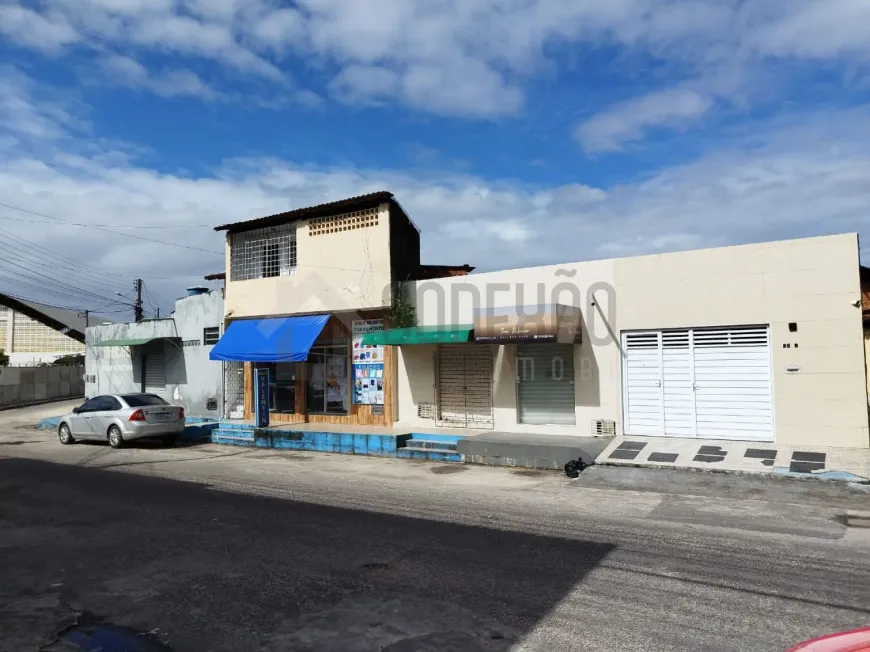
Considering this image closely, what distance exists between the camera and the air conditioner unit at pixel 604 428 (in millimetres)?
13953

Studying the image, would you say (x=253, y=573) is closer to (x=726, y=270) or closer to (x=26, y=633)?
(x=26, y=633)

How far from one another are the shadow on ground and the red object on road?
205 cm

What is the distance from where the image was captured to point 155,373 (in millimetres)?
23484

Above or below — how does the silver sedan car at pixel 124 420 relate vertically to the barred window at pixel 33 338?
below

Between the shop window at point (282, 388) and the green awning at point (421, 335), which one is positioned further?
the shop window at point (282, 388)

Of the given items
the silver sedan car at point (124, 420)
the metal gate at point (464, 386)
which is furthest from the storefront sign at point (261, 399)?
the metal gate at point (464, 386)

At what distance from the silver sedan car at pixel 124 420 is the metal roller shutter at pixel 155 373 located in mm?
5356

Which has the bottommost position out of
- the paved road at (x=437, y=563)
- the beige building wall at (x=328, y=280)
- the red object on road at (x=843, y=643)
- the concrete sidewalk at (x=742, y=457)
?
the paved road at (x=437, y=563)

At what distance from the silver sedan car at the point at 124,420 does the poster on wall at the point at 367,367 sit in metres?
Result: 4.95

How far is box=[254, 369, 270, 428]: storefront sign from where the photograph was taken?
1764 cm

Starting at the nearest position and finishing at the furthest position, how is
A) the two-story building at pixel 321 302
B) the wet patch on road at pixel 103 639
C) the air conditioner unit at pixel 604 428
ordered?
the wet patch on road at pixel 103 639 < the air conditioner unit at pixel 604 428 < the two-story building at pixel 321 302

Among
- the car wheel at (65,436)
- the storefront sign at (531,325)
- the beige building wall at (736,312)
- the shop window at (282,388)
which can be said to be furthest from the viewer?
the shop window at (282,388)

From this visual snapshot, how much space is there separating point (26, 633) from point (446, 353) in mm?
12444

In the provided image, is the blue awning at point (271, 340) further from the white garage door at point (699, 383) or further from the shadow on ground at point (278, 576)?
the white garage door at point (699, 383)
